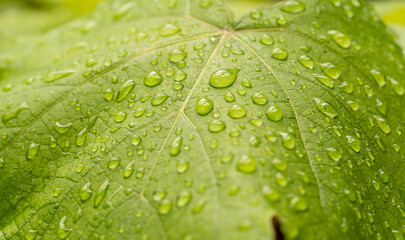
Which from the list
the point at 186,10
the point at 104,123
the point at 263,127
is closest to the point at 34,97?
the point at 104,123

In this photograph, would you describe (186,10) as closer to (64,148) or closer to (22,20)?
(64,148)

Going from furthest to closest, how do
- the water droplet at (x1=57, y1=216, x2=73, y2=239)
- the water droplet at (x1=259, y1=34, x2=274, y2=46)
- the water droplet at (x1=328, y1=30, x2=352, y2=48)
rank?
the water droplet at (x1=328, y1=30, x2=352, y2=48) → the water droplet at (x1=259, y1=34, x2=274, y2=46) → the water droplet at (x1=57, y1=216, x2=73, y2=239)

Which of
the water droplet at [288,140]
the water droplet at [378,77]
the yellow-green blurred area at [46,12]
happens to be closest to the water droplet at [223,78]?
the water droplet at [288,140]

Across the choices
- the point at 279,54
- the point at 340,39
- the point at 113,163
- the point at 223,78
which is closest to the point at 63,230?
the point at 113,163

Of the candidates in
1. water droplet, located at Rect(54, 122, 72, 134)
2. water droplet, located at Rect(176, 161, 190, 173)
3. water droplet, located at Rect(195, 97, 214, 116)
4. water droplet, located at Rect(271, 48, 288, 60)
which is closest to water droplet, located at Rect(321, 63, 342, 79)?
water droplet, located at Rect(271, 48, 288, 60)

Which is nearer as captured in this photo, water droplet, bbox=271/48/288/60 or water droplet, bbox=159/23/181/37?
water droplet, bbox=271/48/288/60

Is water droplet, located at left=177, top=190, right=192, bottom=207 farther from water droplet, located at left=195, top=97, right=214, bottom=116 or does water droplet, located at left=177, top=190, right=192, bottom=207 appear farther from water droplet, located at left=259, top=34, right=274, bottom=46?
Answer: water droplet, located at left=259, top=34, right=274, bottom=46
